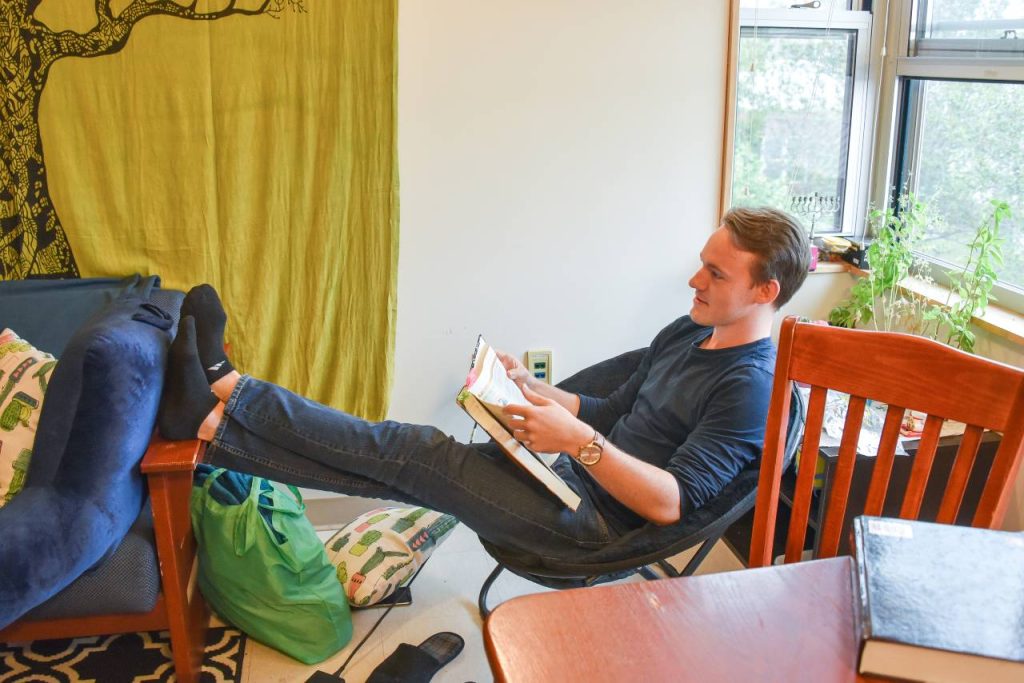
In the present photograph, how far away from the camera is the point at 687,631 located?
38.9 inches

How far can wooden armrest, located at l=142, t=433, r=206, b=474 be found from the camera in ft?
5.96

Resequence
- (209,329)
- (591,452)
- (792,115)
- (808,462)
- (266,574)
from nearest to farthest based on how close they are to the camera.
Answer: (808,462), (591,452), (209,329), (266,574), (792,115)

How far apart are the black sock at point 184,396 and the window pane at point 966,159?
75.8 inches

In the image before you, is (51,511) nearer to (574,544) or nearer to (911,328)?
(574,544)

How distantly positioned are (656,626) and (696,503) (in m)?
0.80

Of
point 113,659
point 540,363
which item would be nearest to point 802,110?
point 540,363

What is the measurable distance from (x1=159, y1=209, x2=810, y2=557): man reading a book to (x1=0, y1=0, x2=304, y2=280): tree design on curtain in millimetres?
603

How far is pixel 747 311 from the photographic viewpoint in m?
1.91

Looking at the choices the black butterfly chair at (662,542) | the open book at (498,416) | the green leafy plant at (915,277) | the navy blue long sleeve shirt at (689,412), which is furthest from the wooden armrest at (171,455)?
the green leafy plant at (915,277)

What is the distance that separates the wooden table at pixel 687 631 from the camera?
93 cm

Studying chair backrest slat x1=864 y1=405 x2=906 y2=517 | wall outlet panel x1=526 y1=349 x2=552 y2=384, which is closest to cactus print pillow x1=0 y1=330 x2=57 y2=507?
wall outlet panel x1=526 y1=349 x2=552 y2=384

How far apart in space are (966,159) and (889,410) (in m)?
1.41

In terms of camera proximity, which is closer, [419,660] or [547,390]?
[419,660]

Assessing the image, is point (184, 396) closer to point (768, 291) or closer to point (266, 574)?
point (266, 574)
